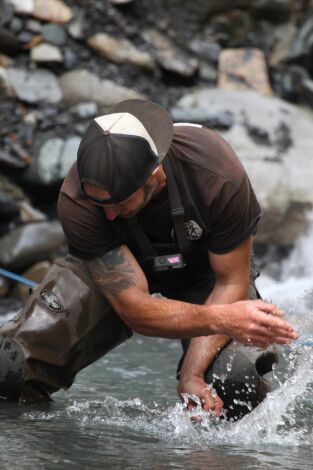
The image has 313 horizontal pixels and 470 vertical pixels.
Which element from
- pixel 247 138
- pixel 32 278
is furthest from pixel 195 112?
pixel 32 278

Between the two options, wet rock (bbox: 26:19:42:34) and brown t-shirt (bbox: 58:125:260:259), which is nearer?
Answer: brown t-shirt (bbox: 58:125:260:259)

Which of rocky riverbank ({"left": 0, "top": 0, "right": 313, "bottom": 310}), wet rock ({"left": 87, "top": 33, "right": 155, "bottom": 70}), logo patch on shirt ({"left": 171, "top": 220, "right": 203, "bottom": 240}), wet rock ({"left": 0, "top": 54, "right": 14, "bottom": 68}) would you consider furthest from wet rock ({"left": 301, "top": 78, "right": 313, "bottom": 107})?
logo patch on shirt ({"left": 171, "top": 220, "right": 203, "bottom": 240})

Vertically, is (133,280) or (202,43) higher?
(202,43)

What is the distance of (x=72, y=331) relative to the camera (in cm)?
392

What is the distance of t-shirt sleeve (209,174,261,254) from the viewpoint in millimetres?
3479

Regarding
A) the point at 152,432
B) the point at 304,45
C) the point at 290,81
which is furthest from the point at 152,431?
the point at 304,45

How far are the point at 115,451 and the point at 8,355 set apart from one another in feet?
2.54

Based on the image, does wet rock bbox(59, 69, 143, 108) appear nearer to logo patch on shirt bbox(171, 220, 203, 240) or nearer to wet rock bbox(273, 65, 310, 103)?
wet rock bbox(273, 65, 310, 103)

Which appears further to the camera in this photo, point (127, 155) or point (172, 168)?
point (172, 168)

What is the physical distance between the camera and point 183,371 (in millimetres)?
3834

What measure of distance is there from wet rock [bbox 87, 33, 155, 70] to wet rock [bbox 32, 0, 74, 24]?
37 centimetres

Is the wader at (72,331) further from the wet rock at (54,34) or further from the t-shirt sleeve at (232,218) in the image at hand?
the wet rock at (54,34)

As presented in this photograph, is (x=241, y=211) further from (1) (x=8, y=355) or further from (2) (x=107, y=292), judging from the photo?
(1) (x=8, y=355)

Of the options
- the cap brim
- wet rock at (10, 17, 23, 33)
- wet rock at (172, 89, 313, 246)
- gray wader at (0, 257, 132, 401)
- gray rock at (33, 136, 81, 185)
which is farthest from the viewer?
wet rock at (10, 17, 23, 33)
